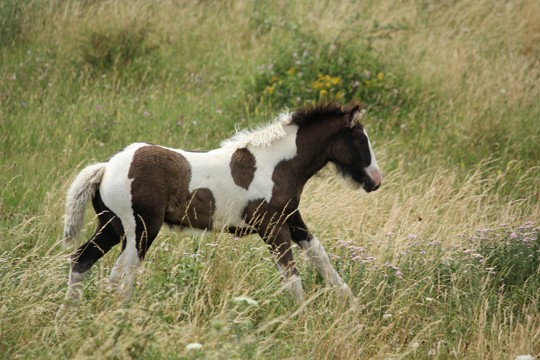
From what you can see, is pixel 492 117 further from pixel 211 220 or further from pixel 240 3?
pixel 211 220

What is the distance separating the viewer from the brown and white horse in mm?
5113

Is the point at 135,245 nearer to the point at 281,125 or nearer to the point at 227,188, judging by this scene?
the point at 227,188

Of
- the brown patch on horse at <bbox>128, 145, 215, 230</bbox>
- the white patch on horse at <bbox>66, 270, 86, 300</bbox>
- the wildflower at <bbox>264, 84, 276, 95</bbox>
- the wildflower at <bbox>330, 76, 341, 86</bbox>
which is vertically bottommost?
the white patch on horse at <bbox>66, 270, 86, 300</bbox>

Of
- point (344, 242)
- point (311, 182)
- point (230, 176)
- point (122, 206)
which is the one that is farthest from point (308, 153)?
point (311, 182)

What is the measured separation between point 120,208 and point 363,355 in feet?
5.77

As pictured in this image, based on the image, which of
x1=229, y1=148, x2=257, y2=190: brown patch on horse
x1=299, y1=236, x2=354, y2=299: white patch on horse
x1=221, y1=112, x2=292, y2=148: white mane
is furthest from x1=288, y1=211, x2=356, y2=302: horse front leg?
x1=221, y1=112, x2=292, y2=148: white mane

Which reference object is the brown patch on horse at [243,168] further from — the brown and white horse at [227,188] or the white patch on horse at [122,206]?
the white patch on horse at [122,206]

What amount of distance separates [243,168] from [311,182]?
2.32m

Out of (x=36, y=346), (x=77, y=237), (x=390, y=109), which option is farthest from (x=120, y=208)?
(x=390, y=109)

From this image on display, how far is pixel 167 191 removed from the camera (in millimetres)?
5234

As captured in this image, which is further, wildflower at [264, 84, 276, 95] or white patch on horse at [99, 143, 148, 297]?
wildflower at [264, 84, 276, 95]

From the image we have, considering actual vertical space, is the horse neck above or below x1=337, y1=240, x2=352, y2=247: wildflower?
above

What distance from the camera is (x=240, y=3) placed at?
1233cm

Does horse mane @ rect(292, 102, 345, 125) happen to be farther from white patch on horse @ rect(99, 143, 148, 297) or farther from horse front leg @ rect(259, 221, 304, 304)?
white patch on horse @ rect(99, 143, 148, 297)
